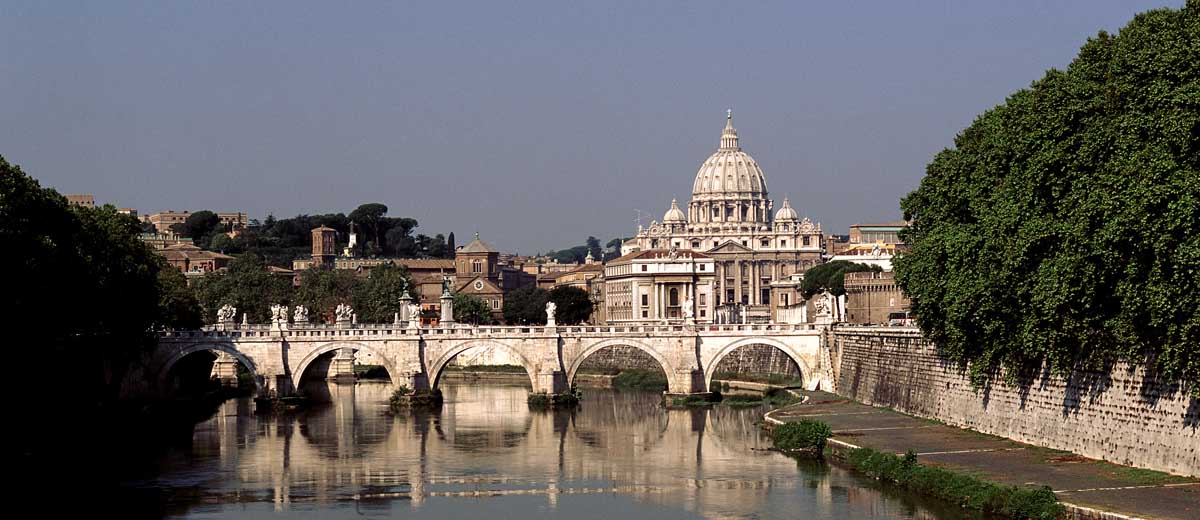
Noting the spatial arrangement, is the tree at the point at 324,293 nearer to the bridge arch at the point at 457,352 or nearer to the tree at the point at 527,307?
the tree at the point at 527,307

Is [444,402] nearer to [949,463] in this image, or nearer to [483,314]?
[949,463]

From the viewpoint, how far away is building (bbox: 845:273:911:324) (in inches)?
4102

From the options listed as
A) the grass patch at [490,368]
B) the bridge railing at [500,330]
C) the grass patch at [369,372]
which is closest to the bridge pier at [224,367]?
the grass patch at [369,372]

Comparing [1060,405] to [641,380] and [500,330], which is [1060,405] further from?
[641,380]

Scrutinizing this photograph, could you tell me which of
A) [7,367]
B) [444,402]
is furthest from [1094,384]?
[444,402]

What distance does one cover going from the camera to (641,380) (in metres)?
87.6

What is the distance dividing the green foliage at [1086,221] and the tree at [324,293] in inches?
2812

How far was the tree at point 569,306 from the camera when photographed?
438 feet

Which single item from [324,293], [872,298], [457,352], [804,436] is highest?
[324,293]

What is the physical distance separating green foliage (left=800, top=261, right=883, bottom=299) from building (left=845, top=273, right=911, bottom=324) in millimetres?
5889

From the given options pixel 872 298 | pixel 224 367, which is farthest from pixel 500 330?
pixel 872 298

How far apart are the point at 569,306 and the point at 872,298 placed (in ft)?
104

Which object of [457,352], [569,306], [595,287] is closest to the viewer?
[457,352]

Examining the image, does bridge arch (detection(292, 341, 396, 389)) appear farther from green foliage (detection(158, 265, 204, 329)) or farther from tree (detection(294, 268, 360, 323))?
tree (detection(294, 268, 360, 323))
